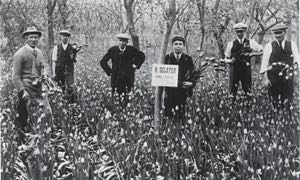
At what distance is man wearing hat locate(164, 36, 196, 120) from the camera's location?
441cm

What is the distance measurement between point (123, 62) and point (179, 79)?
5.69ft

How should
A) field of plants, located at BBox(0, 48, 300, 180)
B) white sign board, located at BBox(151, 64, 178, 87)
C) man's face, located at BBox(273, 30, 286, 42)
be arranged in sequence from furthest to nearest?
man's face, located at BBox(273, 30, 286, 42) → white sign board, located at BBox(151, 64, 178, 87) → field of plants, located at BBox(0, 48, 300, 180)

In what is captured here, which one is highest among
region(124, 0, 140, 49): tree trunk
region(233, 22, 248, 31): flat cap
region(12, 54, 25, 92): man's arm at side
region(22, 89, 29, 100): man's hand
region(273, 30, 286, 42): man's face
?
region(124, 0, 140, 49): tree trunk

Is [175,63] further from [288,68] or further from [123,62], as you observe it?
[123,62]

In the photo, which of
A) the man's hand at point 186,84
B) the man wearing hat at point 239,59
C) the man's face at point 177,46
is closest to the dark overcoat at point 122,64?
the man wearing hat at point 239,59

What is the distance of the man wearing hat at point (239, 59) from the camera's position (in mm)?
5621

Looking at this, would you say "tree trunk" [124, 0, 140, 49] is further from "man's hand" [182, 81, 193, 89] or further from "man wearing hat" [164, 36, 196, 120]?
"man's hand" [182, 81, 193, 89]

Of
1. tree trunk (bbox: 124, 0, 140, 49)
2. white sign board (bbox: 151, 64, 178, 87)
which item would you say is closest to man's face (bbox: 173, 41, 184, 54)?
white sign board (bbox: 151, 64, 178, 87)

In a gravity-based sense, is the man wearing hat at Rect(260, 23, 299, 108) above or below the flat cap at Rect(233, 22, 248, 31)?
below

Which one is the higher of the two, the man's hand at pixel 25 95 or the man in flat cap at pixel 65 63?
the man in flat cap at pixel 65 63

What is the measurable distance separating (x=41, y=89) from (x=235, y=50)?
2.85 metres

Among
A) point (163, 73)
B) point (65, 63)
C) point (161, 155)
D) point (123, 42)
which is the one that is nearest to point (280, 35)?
point (163, 73)

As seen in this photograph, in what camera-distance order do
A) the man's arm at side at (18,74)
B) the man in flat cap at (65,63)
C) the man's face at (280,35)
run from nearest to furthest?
the man's arm at side at (18,74), the man's face at (280,35), the man in flat cap at (65,63)

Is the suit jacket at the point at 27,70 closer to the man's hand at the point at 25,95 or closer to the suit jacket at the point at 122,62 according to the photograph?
the man's hand at the point at 25,95
